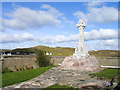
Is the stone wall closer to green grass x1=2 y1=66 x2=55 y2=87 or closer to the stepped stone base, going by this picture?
green grass x1=2 y1=66 x2=55 y2=87

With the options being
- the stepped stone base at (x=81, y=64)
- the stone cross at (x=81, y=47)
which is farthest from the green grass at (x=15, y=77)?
the stone cross at (x=81, y=47)

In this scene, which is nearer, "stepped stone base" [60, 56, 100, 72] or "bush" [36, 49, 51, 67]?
"stepped stone base" [60, 56, 100, 72]

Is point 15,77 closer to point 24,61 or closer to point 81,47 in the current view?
point 24,61

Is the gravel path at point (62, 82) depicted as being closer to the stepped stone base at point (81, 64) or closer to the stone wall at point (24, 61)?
the stepped stone base at point (81, 64)

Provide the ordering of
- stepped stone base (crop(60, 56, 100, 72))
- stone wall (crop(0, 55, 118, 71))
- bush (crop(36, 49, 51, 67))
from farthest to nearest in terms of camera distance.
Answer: bush (crop(36, 49, 51, 67)) → stone wall (crop(0, 55, 118, 71)) → stepped stone base (crop(60, 56, 100, 72))

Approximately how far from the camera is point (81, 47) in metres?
14.3

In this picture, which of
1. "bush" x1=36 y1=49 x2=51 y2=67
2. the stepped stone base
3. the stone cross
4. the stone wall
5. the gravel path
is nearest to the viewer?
the gravel path

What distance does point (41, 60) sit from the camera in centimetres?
1580

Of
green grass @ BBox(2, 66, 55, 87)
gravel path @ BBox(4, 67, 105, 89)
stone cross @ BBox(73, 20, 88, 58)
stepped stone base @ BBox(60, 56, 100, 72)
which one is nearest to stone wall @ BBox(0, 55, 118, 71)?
green grass @ BBox(2, 66, 55, 87)

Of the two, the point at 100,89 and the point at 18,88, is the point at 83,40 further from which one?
the point at 18,88

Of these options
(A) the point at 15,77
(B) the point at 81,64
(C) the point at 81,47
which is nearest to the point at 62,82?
(A) the point at 15,77

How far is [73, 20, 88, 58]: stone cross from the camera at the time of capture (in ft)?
45.6

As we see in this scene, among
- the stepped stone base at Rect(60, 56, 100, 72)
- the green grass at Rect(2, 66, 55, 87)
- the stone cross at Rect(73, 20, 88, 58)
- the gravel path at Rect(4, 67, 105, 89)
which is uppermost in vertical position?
the stone cross at Rect(73, 20, 88, 58)

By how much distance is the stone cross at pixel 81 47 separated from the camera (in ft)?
45.6
